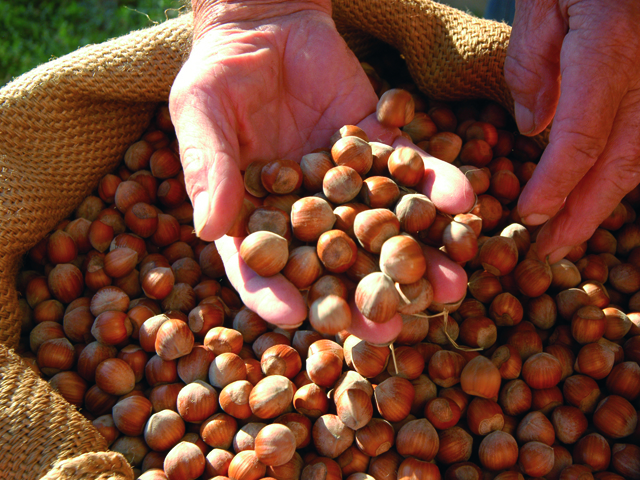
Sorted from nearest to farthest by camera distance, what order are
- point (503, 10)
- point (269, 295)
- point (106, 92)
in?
point (269, 295)
point (106, 92)
point (503, 10)

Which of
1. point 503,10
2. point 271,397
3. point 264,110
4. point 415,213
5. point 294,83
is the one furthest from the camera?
point 503,10

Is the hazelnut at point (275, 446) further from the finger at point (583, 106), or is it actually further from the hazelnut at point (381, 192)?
the finger at point (583, 106)

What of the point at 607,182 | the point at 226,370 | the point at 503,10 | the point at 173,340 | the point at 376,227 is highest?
the point at 376,227

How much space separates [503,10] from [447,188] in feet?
8.67

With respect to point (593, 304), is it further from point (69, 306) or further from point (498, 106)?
point (69, 306)

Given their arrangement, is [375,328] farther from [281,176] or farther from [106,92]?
[106,92]

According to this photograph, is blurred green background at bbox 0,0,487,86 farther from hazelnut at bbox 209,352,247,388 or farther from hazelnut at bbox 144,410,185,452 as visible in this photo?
hazelnut at bbox 144,410,185,452

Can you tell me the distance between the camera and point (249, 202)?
6.61ft

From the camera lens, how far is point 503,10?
3.95m

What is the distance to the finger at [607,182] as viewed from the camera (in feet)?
6.26

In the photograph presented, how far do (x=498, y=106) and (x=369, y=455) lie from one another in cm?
191

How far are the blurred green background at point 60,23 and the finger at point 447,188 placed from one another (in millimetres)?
3548

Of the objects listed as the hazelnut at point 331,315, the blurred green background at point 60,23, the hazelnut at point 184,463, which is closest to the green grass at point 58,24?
the blurred green background at point 60,23

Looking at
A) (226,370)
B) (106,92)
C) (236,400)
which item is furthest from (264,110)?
(236,400)
